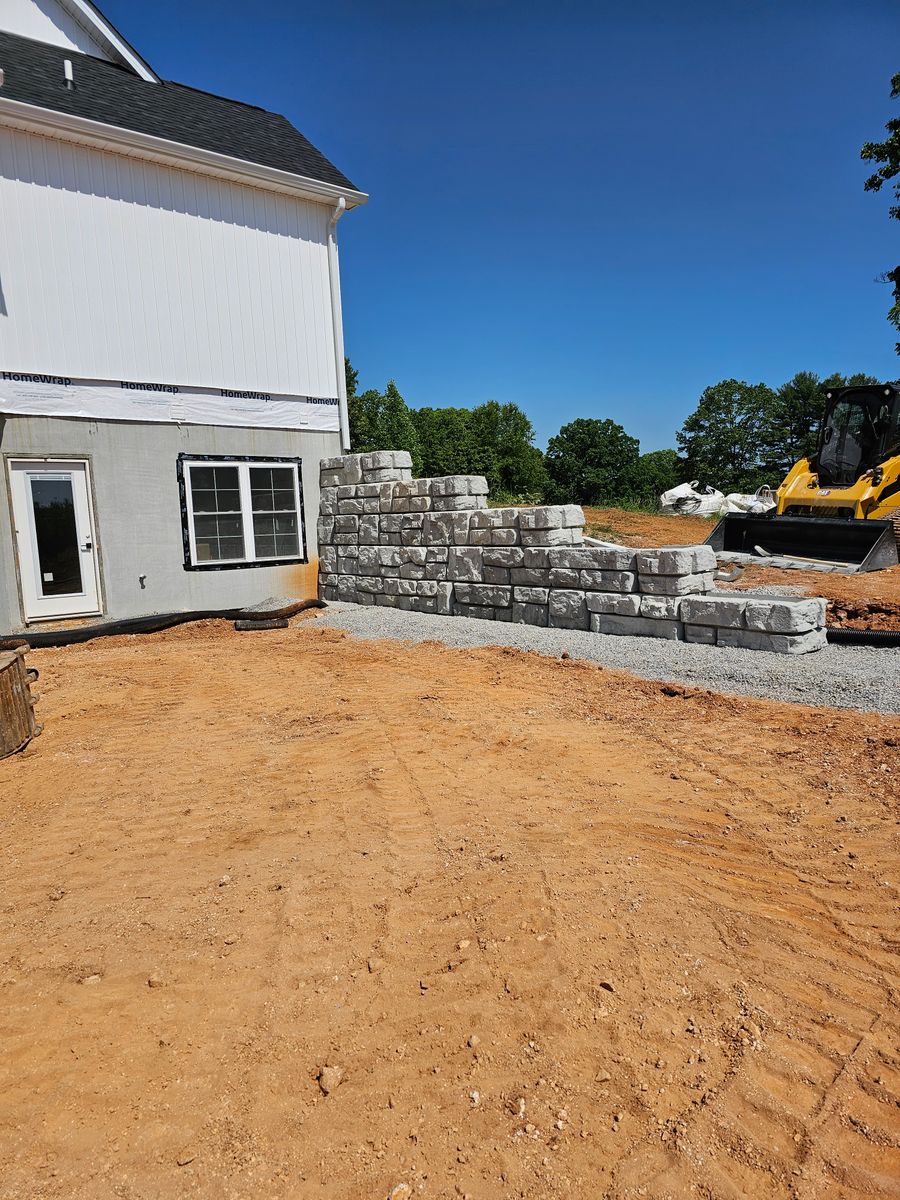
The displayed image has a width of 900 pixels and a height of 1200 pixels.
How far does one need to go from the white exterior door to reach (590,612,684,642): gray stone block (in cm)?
728

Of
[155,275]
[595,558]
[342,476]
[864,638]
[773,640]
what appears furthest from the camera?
[342,476]

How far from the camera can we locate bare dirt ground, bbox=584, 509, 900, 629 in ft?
28.7

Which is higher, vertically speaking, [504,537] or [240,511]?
[240,511]

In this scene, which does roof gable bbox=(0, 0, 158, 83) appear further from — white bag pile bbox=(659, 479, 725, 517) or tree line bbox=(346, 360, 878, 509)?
tree line bbox=(346, 360, 878, 509)

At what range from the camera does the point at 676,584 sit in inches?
316

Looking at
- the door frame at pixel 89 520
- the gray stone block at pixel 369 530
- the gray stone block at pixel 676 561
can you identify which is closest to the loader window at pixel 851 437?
the gray stone block at pixel 676 561

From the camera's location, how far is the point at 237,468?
467 inches

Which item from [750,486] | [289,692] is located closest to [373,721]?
[289,692]

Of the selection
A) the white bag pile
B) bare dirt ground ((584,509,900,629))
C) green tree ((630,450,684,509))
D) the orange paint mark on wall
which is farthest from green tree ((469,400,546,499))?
the orange paint mark on wall

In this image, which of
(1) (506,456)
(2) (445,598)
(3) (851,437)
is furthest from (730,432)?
(2) (445,598)

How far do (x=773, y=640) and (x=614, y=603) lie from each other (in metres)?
1.92

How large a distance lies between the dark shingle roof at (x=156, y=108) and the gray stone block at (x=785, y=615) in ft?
32.5

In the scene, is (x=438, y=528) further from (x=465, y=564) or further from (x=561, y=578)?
(x=561, y=578)

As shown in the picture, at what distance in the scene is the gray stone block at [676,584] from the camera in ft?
26.4
